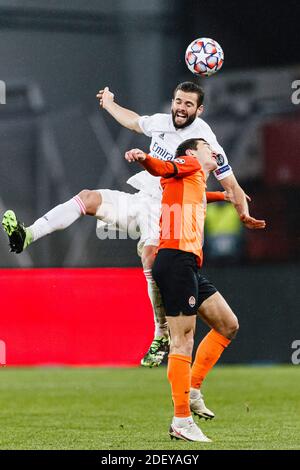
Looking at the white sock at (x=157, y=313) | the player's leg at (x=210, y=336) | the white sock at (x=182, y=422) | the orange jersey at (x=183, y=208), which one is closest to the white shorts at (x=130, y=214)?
the white sock at (x=157, y=313)

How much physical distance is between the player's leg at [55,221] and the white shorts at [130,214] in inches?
2.9

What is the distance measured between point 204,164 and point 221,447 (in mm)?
1616

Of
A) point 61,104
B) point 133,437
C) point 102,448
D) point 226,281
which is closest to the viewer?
point 102,448

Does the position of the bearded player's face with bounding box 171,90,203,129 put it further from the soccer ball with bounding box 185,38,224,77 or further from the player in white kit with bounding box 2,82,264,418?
the soccer ball with bounding box 185,38,224,77

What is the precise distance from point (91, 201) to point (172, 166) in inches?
50.8

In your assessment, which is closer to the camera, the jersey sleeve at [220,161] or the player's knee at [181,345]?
the player's knee at [181,345]

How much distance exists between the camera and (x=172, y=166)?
6.94m

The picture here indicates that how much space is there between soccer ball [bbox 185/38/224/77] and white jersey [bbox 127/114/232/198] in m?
0.33

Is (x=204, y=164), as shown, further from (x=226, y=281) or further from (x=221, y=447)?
(x=226, y=281)

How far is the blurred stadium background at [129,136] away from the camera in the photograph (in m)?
12.7

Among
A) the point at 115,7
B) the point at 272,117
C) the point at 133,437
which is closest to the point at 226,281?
the point at 272,117

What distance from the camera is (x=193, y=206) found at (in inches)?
282

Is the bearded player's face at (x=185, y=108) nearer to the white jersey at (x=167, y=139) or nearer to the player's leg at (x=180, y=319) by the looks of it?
the white jersey at (x=167, y=139)

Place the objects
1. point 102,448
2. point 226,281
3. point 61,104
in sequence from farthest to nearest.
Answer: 1. point 61,104
2. point 226,281
3. point 102,448
